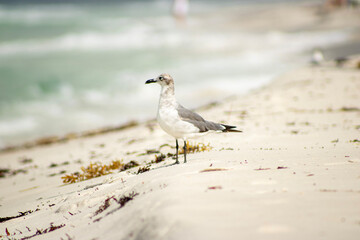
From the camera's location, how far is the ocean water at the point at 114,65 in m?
15.8

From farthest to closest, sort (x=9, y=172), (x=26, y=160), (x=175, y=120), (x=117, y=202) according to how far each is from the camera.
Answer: (x=26, y=160)
(x=9, y=172)
(x=175, y=120)
(x=117, y=202)

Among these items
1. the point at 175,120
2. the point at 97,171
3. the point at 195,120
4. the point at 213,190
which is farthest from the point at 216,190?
the point at 97,171

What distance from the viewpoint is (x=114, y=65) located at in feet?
83.1

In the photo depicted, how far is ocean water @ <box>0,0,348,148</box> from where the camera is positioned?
1577cm

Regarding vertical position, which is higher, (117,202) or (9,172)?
(117,202)

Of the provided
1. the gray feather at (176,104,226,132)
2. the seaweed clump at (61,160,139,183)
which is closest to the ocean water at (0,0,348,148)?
the seaweed clump at (61,160,139,183)

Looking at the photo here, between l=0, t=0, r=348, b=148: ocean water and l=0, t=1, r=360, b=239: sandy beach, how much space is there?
6.54 m

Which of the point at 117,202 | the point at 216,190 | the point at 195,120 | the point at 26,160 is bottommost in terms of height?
the point at 26,160

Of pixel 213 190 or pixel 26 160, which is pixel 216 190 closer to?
pixel 213 190

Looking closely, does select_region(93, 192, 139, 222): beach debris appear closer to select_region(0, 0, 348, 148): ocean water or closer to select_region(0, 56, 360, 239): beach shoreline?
select_region(0, 56, 360, 239): beach shoreline

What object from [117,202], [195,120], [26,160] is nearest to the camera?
[117,202]

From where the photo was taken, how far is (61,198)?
550 centimetres

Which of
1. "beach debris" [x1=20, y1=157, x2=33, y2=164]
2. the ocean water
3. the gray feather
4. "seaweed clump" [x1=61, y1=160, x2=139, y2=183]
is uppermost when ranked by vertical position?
the ocean water

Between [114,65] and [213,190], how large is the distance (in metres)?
22.5
